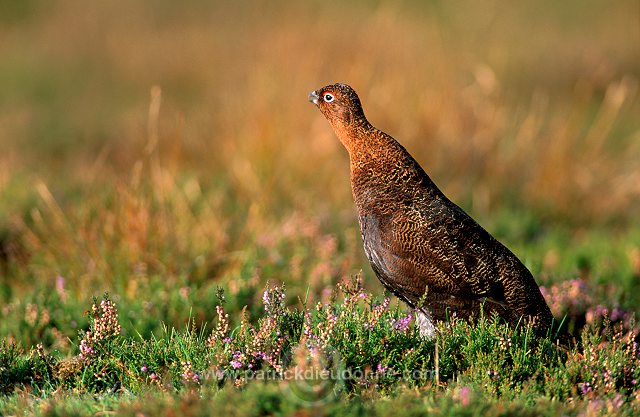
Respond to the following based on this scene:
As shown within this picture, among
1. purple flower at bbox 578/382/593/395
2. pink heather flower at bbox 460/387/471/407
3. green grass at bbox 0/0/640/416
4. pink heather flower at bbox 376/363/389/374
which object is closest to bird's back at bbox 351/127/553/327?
green grass at bbox 0/0/640/416

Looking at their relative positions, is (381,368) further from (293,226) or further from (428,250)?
(293,226)

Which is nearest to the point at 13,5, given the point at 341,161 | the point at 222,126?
the point at 222,126

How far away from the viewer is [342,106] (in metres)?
5.45

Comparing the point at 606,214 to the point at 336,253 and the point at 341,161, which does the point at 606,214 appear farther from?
the point at 336,253

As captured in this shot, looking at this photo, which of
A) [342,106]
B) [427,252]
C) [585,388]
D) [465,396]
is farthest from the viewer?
[342,106]

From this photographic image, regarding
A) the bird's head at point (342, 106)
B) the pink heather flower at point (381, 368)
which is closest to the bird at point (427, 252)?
the bird's head at point (342, 106)

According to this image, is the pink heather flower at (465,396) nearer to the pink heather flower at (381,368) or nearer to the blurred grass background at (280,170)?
the pink heather flower at (381,368)

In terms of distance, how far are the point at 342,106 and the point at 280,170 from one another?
4325 mm

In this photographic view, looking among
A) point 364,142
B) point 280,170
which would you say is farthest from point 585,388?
point 280,170

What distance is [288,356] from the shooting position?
464cm

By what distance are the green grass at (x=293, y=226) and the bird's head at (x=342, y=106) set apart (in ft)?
3.41

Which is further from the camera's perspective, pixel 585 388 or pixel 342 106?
pixel 342 106

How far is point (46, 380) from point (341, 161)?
5.90 m

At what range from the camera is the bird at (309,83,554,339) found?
16.3 ft
